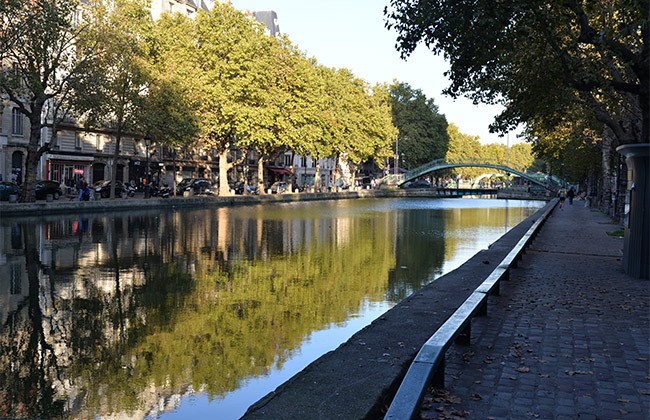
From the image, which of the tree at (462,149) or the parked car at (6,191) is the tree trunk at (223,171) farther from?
the tree at (462,149)

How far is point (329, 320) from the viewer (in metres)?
9.64

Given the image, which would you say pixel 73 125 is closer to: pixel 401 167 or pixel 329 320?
pixel 329 320

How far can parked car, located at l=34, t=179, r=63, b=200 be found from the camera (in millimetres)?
40562

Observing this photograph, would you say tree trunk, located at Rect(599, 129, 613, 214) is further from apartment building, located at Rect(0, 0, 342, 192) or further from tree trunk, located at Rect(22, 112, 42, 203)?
tree trunk, located at Rect(22, 112, 42, 203)

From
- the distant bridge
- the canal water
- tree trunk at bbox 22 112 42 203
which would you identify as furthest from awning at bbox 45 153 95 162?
the distant bridge

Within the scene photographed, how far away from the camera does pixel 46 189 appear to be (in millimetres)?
41531

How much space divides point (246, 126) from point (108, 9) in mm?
14921

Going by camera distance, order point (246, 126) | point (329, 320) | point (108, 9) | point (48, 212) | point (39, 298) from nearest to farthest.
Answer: point (329, 320), point (39, 298), point (48, 212), point (108, 9), point (246, 126)

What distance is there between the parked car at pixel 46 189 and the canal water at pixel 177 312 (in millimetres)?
20952

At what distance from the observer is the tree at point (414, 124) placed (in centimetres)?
10225

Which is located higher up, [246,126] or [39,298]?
[246,126]

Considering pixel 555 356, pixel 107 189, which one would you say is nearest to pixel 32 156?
pixel 107 189

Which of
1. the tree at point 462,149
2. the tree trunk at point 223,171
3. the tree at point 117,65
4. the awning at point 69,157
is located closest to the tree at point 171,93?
the tree at point 117,65

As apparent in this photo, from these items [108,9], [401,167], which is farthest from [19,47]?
[401,167]
